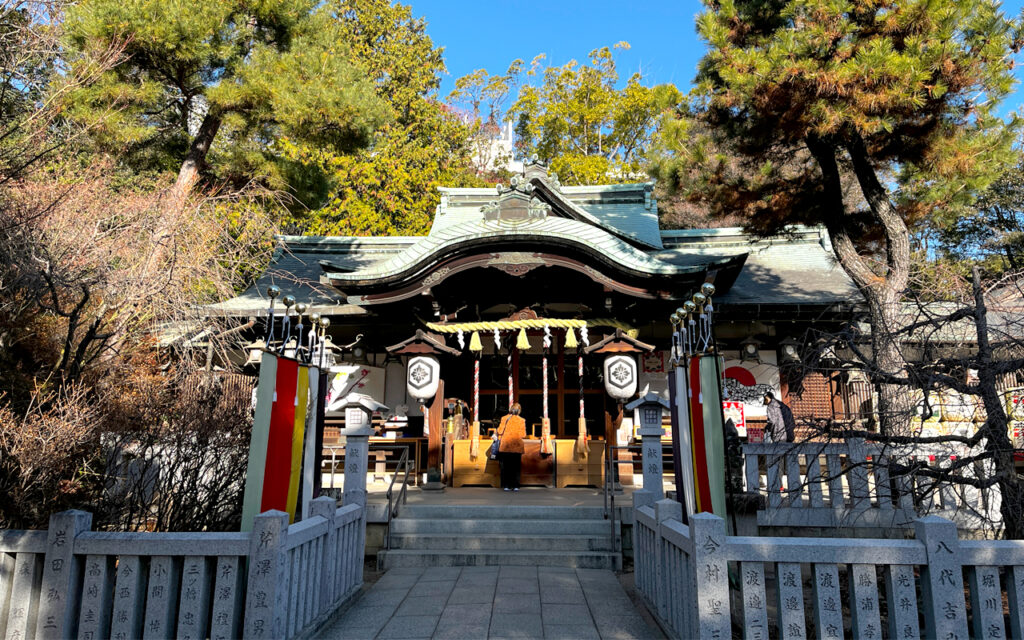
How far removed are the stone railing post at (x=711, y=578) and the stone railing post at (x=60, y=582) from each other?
402cm

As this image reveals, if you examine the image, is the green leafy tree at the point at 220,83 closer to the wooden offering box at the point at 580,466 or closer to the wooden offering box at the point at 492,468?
the wooden offering box at the point at 492,468

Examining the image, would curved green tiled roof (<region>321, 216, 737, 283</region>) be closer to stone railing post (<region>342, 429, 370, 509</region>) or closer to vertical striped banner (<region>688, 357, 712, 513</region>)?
stone railing post (<region>342, 429, 370, 509</region>)

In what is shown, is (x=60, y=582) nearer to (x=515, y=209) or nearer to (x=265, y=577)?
(x=265, y=577)

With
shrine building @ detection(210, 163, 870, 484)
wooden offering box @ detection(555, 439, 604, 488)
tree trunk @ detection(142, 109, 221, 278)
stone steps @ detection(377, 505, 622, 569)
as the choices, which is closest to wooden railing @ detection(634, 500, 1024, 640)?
stone steps @ detection(377, 505, 622, 569)

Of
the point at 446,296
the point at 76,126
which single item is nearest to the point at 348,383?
the point at 446,296

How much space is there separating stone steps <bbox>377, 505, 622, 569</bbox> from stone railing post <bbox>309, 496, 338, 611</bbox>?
83.9 inches

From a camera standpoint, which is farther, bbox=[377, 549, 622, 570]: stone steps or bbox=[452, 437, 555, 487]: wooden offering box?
bbox=[452, 437, 555, 487]: wooden offering box

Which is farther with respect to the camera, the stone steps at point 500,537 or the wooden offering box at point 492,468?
the wooden offering box at point 492,468

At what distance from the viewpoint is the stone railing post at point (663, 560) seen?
4.84 m

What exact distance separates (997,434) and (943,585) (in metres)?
1.74

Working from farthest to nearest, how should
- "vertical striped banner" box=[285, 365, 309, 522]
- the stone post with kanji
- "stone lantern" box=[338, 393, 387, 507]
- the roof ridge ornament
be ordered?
the roof ridge ornament, the stone post with kanji, "stone lantern" box=[338, 393, 387, 507], "vertical striped banner" box=[285, 365, 309, 522]

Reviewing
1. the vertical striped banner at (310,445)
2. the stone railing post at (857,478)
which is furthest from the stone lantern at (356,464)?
the stone railing post at (857,478)

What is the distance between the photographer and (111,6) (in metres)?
9.76

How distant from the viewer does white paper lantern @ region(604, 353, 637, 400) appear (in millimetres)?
10508
